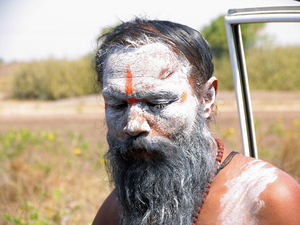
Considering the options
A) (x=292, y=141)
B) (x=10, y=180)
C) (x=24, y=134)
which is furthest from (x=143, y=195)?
(x=24, y=134)

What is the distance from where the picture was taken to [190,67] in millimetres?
1636

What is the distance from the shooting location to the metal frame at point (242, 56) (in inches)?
60.3

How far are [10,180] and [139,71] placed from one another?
3763mm

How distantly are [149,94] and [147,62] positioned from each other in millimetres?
169

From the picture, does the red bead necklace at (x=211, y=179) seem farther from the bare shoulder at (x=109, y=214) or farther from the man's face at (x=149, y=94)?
the bare shoulder at (x=109, y=214)

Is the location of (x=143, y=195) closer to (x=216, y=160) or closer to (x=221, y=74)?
(x=216, y=160)

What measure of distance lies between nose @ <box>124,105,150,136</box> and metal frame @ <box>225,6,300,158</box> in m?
0.62

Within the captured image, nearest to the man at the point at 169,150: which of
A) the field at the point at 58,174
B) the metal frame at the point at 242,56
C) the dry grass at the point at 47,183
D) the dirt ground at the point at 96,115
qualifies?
the metal frame at the point at 242,56

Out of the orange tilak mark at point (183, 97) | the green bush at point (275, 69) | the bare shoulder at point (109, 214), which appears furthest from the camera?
the green bush at point (275, 69)

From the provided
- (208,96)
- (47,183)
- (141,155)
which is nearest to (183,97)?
(208,96)

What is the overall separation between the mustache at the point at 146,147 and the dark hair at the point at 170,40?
0.41m

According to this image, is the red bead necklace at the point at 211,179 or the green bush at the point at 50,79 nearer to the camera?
the red bead necklace at the point at 211,179

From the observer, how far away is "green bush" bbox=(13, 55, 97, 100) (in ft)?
65.2

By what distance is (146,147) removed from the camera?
1464 mm
